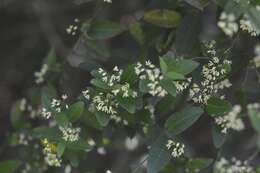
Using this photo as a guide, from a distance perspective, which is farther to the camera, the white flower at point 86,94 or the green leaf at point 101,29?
the green leaf at point 101,29

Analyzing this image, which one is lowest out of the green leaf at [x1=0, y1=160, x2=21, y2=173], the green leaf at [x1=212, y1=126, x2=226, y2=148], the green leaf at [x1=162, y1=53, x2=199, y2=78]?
the green leaf at [x1=0, y1=160, x2=21, y2=173]

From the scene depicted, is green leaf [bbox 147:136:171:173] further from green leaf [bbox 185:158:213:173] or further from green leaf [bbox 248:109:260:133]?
green leaf [bbox 248:109:260:133]

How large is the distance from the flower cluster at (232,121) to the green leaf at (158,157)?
0.54ft

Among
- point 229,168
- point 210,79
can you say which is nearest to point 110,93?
point 210,79

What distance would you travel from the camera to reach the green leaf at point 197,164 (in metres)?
1.96

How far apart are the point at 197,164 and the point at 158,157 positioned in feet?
0.74

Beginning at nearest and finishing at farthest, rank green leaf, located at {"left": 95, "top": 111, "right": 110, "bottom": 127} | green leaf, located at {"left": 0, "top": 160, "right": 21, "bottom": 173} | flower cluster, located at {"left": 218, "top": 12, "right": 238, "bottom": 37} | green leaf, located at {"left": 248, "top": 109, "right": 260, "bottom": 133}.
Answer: green leaf, located at {"left": 248, "top": 109, "right": 260, "bottom": 133} < flower cluster, located at {"left": 218, "top": 12, "right": 238, "bottom": 37} < green leaf, located at {"left": 95, "top": 111, "right": 110, "bottom": 127} < green leaf, located at {"left": 0, "top": 160, "right": 21, "bottom": 173}

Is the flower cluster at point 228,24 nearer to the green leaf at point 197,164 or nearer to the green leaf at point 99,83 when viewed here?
the green leaf at point 99,83

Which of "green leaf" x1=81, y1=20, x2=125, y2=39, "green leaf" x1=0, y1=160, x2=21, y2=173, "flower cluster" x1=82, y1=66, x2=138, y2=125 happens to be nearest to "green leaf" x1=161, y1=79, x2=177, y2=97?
"flower cluster" x1=82, y1=66, x2=138, y2=125

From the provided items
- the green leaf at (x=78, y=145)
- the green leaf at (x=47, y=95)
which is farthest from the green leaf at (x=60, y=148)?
the green leaf at (x=47, y=95)

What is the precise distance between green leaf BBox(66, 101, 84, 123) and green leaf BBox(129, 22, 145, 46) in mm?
479

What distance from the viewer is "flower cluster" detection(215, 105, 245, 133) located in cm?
156

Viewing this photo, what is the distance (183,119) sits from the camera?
1797 mm

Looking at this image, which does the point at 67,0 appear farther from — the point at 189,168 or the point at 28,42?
the point at 189,168
